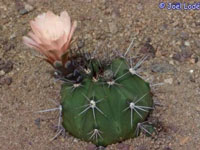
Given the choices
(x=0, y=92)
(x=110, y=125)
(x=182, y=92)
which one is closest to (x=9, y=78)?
(x=0, y=92)

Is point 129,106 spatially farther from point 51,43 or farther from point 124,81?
point 51,43

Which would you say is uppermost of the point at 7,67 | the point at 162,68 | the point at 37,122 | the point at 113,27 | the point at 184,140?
the point at 113,27

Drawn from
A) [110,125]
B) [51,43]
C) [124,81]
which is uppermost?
[51,43]

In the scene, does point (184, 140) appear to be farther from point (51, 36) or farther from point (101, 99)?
point (51, 36)

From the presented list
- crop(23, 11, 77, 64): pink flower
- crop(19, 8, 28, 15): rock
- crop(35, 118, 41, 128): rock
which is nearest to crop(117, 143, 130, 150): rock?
crop(35, 118, 41, 128): rock

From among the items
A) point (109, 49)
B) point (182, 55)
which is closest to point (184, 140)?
point (182, 55)

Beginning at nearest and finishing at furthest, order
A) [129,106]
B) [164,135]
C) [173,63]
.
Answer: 1. [129,106]
2. [164,135]
3. [173,63]

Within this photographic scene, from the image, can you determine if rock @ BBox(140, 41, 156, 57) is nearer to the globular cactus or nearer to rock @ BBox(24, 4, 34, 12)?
the globular cactus
